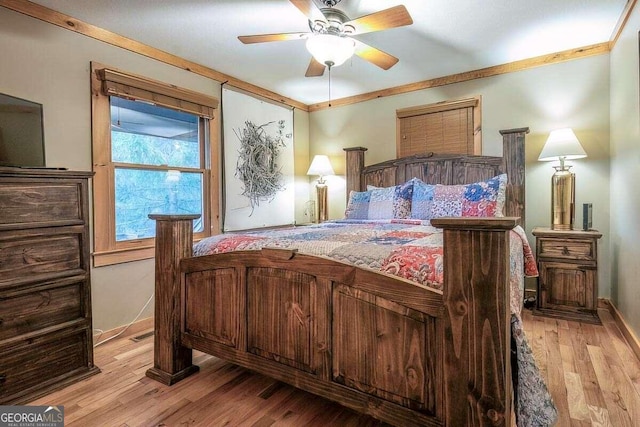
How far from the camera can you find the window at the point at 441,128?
11.5 ft

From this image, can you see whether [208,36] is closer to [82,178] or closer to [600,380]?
[82,178]

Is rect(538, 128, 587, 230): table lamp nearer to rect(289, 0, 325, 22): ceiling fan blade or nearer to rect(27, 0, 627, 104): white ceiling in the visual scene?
rect(27, 0, 627, 104): white ceiling

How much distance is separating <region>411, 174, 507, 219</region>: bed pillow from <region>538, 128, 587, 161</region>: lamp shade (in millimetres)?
452

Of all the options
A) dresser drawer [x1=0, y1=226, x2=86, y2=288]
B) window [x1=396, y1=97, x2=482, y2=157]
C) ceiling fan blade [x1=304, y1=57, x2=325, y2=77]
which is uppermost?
ceiling fan blade [x1=304, y1=57, x2=325, y2=77]

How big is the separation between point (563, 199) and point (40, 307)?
3.81m

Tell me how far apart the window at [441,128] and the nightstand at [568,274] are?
3.76 ft

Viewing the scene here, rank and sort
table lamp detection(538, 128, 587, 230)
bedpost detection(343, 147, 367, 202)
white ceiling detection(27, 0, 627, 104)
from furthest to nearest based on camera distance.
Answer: bedpost detection(343, 147, 367, 202) < table lamp detection(538, 128, 587, 230) < white ceiling detection(27, 0, 627, 104)

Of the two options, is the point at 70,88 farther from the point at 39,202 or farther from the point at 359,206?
the point at 359,206

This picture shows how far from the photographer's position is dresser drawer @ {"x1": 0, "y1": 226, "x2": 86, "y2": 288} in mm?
1717

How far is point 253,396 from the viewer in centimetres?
179

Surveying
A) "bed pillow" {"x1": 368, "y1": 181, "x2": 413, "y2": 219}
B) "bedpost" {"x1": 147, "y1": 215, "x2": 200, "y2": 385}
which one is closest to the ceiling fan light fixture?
"bedpost" {"x1": 147, "y1": 215, "x2": 200, "y2": 385}

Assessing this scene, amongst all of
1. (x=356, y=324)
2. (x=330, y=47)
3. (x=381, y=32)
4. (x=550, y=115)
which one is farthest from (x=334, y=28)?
(x=550, y=115)

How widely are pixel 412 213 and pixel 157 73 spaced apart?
2.54 m

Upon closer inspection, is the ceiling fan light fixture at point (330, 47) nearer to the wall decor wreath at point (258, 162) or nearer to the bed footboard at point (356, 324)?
the bed footboard at point (356, 324)
